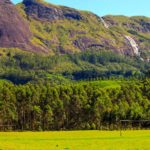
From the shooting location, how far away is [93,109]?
197 meters

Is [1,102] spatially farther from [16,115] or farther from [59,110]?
[59,110]

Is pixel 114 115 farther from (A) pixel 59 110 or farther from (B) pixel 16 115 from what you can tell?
(B) pixel 16 115

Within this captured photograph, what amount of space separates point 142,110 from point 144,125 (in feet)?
36.1

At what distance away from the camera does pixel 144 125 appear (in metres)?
186

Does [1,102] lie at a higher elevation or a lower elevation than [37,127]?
higher

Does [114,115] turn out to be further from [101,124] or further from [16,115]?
[16,115]

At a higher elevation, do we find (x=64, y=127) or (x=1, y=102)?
(x=1, y=102)
